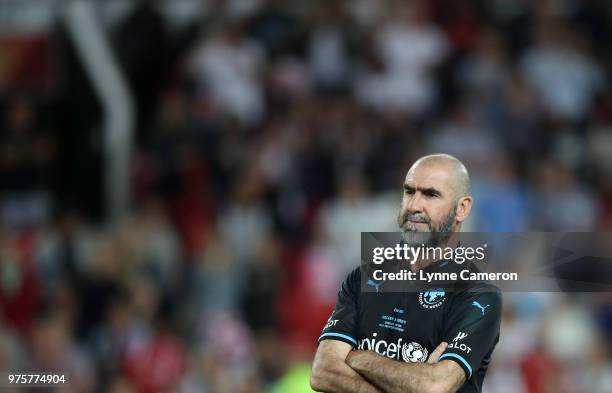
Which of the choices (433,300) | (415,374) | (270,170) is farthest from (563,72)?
(415,374)

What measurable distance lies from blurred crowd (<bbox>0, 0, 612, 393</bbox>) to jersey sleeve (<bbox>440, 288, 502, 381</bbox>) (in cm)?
454

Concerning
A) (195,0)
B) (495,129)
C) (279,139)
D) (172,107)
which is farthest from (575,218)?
(195,0)

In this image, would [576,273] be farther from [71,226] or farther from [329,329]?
[71,226]

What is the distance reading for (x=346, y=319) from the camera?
18.3ft

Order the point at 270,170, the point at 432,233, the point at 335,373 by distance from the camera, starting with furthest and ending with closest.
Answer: the point at 270,170, the point at 335,373, the point at 432,233

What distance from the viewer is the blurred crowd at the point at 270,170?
11.2m

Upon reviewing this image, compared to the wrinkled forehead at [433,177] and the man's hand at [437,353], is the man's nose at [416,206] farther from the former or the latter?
the man's hand at [437,353]

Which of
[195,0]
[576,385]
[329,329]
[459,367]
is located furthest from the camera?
[195,0]

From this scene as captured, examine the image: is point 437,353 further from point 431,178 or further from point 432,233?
point 431,178

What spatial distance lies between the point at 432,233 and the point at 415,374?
61 cm

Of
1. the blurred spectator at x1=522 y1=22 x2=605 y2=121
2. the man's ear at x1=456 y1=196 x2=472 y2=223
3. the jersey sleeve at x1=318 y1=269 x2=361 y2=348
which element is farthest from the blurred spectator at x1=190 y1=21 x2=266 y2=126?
the man's ear at x1=456 y1=196 x2=472 y2=223

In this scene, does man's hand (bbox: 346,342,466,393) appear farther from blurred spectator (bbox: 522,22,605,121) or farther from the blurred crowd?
blurred spectator (bbox: 522,22,605,121)

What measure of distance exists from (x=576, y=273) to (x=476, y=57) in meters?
5.92

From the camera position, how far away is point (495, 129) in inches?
505
